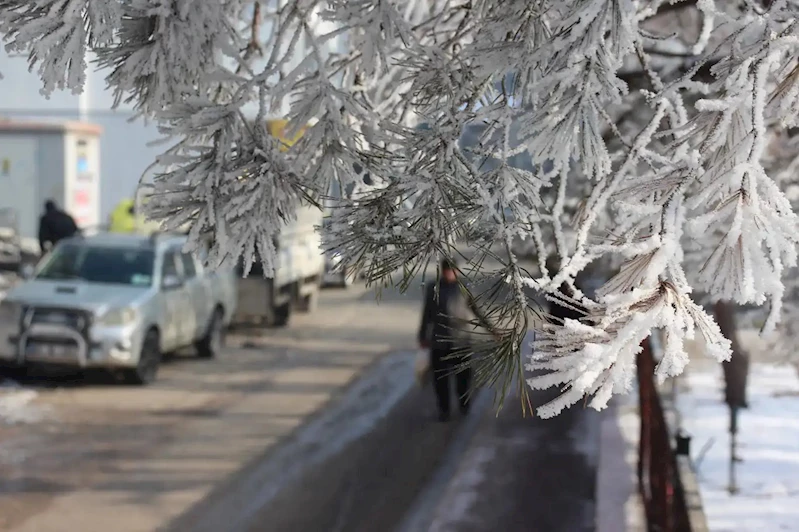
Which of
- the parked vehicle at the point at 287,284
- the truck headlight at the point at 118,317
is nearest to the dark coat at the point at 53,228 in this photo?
the parked vehicle at the point at 287,284

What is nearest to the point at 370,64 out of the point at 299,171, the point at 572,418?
the point at 299,171

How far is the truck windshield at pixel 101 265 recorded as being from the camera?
10.5m

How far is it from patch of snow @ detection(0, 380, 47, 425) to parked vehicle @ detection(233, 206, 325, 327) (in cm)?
374

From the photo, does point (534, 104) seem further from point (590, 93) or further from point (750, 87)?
point (750, 87)

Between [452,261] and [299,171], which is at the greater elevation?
[299,171]

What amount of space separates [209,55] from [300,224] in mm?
11488

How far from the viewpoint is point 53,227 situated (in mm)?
14789

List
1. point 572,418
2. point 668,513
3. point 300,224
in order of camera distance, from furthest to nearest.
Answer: point 300,224 → point 572,418 → point 668,513


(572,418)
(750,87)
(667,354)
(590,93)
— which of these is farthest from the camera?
(572,418)

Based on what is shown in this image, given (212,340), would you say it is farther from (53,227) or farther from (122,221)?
(122,221)

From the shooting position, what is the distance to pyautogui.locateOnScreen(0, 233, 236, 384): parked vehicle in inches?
377

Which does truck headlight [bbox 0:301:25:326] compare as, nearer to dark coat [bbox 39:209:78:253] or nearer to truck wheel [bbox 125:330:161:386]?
truck wheel [bbox 125:330:161:386]

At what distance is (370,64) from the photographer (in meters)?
3.44

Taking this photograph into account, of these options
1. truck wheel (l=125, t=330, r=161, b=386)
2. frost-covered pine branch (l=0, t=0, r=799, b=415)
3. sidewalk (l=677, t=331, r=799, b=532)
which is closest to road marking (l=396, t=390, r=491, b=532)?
sidewalk (l=677, t=331, r=799, b=532)
